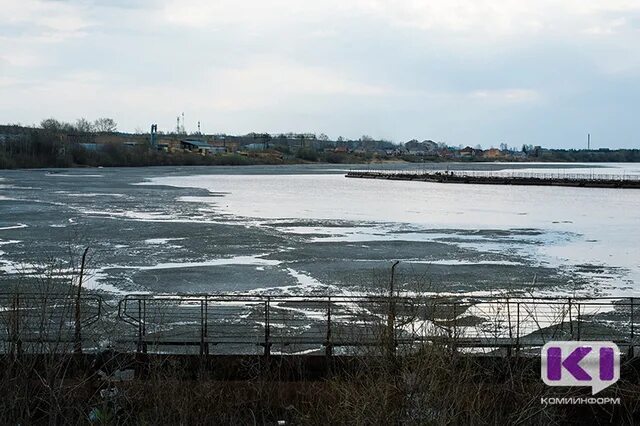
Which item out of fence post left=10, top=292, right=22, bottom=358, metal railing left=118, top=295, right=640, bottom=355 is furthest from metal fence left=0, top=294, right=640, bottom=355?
fence post left=10, top=292, right=22, bottom=358

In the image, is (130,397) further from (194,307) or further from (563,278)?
(563,278)

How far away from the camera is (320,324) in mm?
16812

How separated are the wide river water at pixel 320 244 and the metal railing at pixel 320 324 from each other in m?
1.53

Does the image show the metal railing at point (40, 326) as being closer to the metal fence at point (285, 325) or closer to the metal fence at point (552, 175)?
the metal fence at point (285, 325)

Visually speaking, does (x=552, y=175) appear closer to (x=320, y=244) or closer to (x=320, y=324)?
(x=320, y=244)

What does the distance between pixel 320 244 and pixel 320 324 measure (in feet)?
48.9

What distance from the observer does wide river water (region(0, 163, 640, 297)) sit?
72.9 ft

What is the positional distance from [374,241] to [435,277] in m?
9.98

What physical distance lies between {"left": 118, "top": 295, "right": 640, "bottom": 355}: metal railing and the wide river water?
153 cm

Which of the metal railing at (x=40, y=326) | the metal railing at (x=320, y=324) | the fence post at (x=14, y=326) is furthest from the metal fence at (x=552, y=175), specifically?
the fence post at (x=14, y=326)

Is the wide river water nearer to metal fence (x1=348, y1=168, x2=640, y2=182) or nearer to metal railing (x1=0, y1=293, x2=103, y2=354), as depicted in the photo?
metal railing (x1=0, y1=293, x2=103, y2=354)

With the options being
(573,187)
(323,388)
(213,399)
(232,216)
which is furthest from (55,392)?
(573,187)

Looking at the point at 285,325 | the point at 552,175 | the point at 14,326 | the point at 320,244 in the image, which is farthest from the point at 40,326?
the point at 552,175

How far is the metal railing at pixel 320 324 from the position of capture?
13.8m
